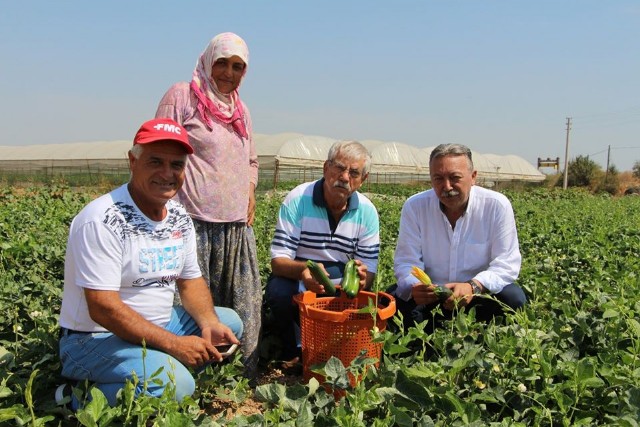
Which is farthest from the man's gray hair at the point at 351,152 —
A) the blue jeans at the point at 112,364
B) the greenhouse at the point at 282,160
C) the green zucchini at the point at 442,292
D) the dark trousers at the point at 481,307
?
the greenhouse at the point at 282,160

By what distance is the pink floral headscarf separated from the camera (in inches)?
130

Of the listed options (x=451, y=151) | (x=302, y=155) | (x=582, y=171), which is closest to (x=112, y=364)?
(x=451, y=151)

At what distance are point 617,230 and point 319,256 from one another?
6.34 metres

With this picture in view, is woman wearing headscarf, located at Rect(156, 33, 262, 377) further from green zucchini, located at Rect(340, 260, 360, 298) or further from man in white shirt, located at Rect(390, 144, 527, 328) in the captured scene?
man in white shirt, located at Rect(390, 144, 527, 328)

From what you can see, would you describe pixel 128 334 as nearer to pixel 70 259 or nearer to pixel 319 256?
pixel 70 259

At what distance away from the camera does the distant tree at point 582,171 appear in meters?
41.4

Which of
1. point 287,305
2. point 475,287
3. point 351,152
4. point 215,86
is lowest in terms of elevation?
point 287,305

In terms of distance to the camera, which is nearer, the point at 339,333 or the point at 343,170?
the point at 339,333

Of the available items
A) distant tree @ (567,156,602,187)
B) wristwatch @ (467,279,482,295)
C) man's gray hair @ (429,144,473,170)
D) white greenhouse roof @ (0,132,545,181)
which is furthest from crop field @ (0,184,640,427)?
distant tree @ (567,156,602,187)

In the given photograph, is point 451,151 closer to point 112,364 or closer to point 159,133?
point 159,133

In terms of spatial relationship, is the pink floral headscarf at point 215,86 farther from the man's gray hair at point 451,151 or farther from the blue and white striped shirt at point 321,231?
the man's gray hair at point 451,151

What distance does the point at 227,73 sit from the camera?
11.1 ft

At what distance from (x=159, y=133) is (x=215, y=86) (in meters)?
0.89

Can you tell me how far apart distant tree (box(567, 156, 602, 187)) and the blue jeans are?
43.0m
